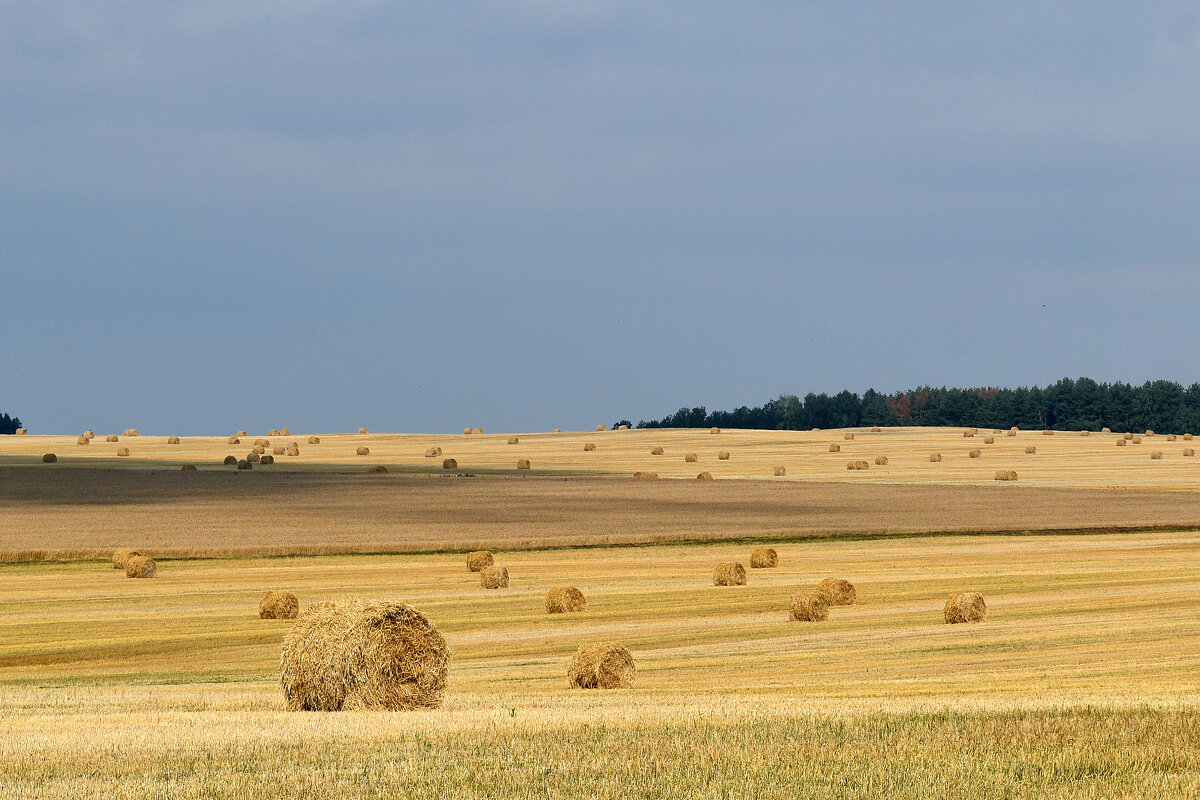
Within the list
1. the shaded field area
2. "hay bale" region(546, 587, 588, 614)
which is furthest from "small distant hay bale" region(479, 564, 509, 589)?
the shaded field area

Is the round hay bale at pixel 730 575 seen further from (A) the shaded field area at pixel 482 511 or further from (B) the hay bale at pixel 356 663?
(B) the hay bale at pixel 356 663

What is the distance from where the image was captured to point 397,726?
53.3 feet

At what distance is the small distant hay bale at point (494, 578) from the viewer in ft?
134

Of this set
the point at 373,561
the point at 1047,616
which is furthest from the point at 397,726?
the point at 373,561

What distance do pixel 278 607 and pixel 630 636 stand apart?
356 inches

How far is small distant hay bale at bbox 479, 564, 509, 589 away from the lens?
40.8 metres

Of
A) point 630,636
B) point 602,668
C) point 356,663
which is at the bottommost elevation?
point 630,636

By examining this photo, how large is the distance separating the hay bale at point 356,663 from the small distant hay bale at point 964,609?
1528 centimetres

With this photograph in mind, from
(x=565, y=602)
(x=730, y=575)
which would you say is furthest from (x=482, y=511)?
(x=565, y=602)

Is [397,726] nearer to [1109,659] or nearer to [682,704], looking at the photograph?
[682,704]

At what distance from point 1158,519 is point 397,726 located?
2001 inches

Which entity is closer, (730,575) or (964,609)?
(964,609)

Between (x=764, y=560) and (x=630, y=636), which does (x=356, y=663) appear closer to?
(x=630, y=636)

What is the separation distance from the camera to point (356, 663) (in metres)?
19.9
